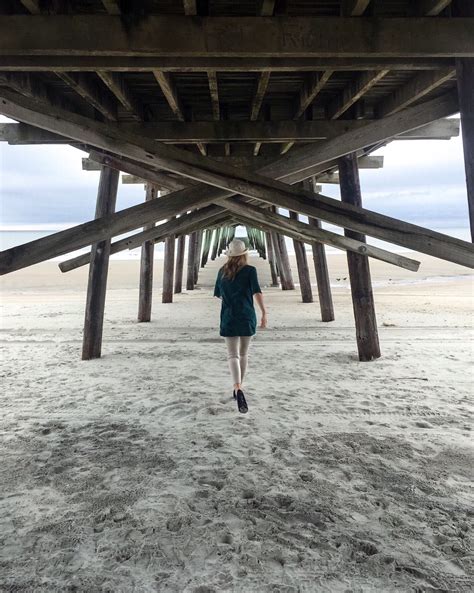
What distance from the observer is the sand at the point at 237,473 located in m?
1.74

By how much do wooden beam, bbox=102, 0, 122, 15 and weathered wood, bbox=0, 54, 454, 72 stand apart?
0.34 meters

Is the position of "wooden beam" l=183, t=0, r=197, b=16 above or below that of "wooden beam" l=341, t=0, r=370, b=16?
below

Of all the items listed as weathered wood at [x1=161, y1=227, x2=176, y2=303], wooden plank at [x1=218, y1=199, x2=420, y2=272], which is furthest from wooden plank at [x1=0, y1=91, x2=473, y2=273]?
weathered wood at [x1=161, y1=227, x2=176, y2=303]

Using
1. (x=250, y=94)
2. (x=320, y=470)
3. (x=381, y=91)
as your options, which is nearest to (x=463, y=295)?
(x=381, y=91)

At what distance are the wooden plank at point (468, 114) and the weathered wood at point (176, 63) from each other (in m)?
A: 0.45

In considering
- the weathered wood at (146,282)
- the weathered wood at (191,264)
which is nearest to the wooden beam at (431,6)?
the weathered wood at (146,282)

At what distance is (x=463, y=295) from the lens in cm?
1131

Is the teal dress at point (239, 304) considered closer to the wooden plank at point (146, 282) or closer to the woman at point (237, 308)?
the woman at point (237, 308)

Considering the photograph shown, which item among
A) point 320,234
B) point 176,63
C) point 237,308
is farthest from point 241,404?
point 176,63

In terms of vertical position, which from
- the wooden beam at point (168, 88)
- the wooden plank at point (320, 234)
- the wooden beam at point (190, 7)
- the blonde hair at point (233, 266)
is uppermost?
the wooden beam at point (168, 88)

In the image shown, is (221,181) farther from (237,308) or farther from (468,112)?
(468,112)

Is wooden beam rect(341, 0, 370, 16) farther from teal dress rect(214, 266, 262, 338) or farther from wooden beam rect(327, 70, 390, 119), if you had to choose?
teal dress rect(214, 266, 262, 338)

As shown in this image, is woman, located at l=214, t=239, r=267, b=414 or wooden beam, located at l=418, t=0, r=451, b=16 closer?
wooden beam, located at l=418, t=0, r=451, b=16

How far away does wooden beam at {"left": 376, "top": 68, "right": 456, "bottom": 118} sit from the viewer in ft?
11.2
